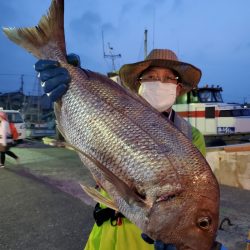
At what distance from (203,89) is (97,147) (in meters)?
15.7

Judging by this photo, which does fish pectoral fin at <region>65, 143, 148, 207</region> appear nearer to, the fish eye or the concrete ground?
the fish eye

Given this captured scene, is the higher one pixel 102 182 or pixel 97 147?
pixel 97 147

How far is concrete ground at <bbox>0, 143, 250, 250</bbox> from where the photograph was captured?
5242 millimetres

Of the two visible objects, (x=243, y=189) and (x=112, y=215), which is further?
(x=243, y=189)

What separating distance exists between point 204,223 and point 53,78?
110 centimetres

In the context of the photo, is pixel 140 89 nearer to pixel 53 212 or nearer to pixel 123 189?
pixel 123 189

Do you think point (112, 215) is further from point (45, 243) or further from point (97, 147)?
point (45, 243)

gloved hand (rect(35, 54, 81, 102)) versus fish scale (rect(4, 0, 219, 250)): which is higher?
gloved hand (rect(35, 54, 81, 102))

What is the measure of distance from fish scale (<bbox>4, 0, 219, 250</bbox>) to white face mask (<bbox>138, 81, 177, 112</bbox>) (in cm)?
37

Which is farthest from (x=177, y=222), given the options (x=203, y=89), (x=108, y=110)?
(x=203, y=89)

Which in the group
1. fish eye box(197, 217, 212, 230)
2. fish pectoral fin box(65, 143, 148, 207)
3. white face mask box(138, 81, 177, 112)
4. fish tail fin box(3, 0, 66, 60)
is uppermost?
fish tail fin box(3, 0, 66, 60)

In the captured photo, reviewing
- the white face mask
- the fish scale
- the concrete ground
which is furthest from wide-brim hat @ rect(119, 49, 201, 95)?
the concrete ground

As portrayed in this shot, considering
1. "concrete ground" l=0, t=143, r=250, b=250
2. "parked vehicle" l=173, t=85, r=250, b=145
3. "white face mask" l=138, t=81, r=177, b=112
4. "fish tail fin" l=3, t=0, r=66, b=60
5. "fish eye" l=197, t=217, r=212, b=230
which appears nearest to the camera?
"fish eye" l=197, t=217, r=212, b=230

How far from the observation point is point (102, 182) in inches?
77.9
